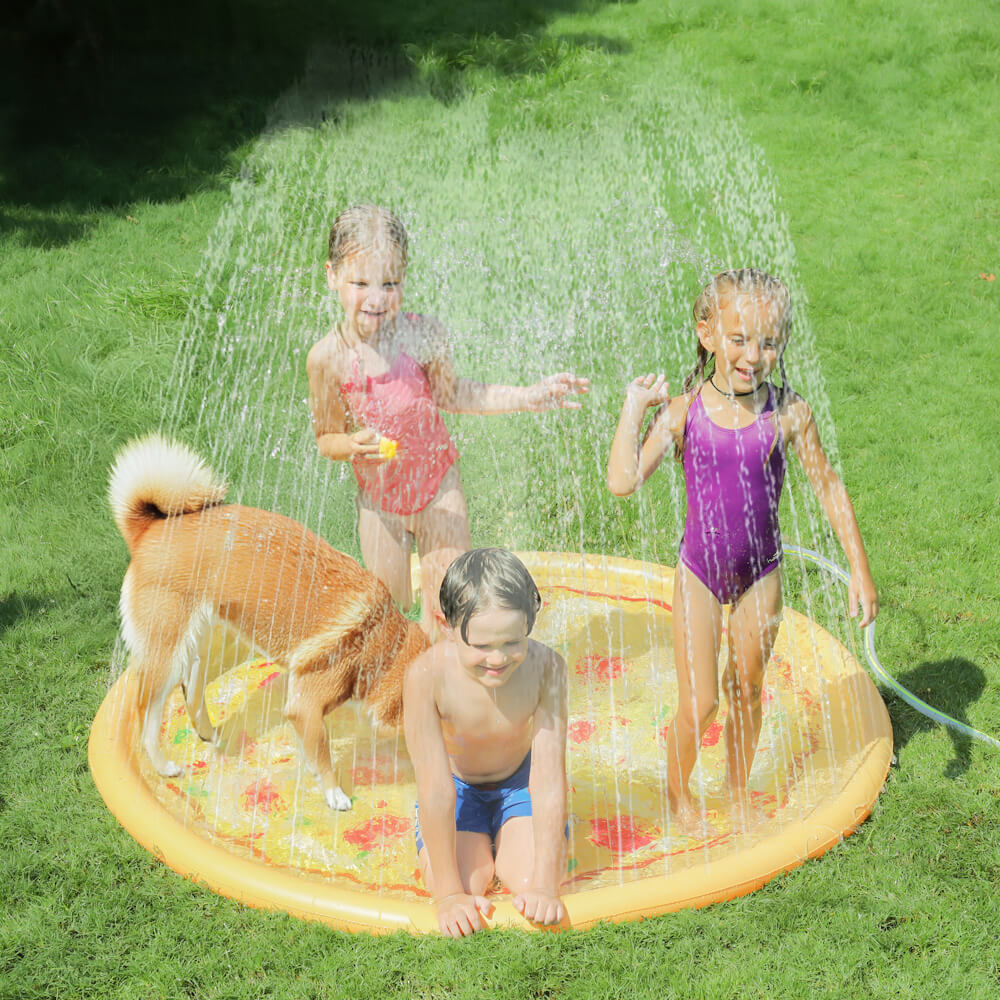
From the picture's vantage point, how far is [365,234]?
3447 millimetres

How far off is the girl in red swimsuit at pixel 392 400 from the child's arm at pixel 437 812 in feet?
2.68

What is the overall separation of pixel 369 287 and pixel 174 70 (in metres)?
9.41

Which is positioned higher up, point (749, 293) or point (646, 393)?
point (749, 293)

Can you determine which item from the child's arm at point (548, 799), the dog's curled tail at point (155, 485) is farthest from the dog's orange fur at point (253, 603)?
the child's arm at point (548, 799)

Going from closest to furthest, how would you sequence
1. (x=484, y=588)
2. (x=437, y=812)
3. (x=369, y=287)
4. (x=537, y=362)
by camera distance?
(x=484, y=588) < (x=437, y=812) < (x=369, y=287) < (x=537, y=362)

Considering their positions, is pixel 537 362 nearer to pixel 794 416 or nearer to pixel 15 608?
pixel 15 608

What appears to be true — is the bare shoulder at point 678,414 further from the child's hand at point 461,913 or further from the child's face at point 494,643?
the child's hand at point 461,913

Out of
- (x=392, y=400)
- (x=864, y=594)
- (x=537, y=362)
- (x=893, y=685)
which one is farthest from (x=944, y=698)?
(x=537, y=362)

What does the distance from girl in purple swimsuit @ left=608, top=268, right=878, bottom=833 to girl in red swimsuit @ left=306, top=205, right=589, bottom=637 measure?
37 centimetres

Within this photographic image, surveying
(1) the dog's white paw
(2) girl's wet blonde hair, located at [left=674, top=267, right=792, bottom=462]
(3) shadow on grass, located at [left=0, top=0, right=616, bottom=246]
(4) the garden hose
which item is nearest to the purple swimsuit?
(2) girl's wet blonde hair, located at [left=674, top=267, right=792, bottom=462]

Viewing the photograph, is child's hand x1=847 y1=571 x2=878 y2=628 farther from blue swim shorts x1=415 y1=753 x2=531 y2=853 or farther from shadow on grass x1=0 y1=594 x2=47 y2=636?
shadow on grass x1=0 y1=594 x2=47 y2=636

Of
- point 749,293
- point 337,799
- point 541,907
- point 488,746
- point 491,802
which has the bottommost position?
point 337,799

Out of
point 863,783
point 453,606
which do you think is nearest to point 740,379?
point 453,606

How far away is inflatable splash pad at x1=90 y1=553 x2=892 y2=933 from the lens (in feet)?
10.1
